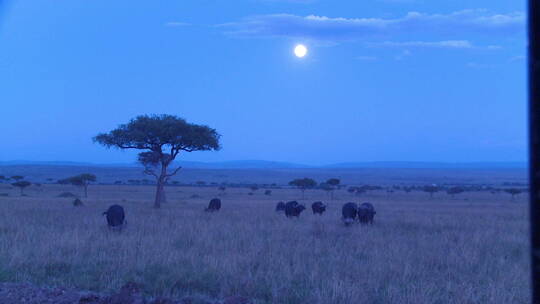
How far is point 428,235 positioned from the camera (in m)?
17.0

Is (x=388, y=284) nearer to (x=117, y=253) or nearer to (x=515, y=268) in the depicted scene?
(x=515, y=268)

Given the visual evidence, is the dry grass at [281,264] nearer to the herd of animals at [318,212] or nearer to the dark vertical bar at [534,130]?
the herd of animals at [318,212]

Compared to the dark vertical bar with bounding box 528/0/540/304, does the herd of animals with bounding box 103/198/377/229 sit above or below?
below

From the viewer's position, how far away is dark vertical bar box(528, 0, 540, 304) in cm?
210

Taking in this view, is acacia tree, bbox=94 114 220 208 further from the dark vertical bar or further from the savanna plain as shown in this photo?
the dark vertical bar

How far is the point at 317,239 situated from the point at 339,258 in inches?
141

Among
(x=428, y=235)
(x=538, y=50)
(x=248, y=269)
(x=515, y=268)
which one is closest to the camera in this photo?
(x=538, y=50)

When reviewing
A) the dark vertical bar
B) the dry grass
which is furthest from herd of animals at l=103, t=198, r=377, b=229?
the dark vertical bar

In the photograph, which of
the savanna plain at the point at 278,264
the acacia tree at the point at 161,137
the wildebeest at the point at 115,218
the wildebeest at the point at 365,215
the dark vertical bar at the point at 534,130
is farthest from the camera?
the acacia tree at the point at 161,137

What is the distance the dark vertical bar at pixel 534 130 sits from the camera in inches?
82.8

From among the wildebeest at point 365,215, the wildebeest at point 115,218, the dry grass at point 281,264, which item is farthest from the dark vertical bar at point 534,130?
the wildebeest at point 365,215

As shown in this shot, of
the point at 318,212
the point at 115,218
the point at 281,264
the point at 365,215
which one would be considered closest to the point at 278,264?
the point at 281,264

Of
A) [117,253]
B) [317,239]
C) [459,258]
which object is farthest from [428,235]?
[117,253]

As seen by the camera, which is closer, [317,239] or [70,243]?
[70,243]
